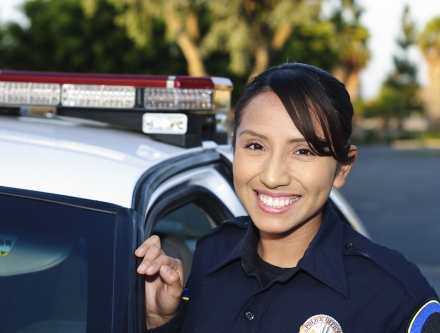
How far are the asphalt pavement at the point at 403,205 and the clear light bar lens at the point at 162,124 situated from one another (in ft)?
1.82

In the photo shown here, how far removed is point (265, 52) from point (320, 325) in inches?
657

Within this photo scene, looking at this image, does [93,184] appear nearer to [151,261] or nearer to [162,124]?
[151,261]

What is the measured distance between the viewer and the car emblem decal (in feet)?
4.49

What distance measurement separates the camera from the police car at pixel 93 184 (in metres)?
1.39

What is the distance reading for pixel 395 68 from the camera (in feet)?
192

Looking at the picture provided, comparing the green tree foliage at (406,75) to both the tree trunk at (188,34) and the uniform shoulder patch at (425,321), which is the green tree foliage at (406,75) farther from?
the uniform shoulder patch at (425,321)

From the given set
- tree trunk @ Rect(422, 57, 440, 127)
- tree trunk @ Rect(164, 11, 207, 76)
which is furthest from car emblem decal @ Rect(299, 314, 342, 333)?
tree trunk @ Rect(422, 57, 440, 127)

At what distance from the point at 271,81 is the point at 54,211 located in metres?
0.56

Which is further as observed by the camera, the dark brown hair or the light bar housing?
the light bar housing

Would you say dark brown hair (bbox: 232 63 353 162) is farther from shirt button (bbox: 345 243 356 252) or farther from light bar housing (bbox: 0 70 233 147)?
light bar housing (bbox: 0 70 233 147)

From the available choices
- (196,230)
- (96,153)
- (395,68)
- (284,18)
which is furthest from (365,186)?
(395,68)

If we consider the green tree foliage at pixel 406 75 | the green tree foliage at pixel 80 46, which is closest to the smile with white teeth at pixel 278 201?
the green tree foliage at pixel 80 46

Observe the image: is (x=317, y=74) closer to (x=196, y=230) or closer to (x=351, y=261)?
(x=351, y=261)

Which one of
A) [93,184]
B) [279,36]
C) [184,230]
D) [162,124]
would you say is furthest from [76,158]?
[279,36]
